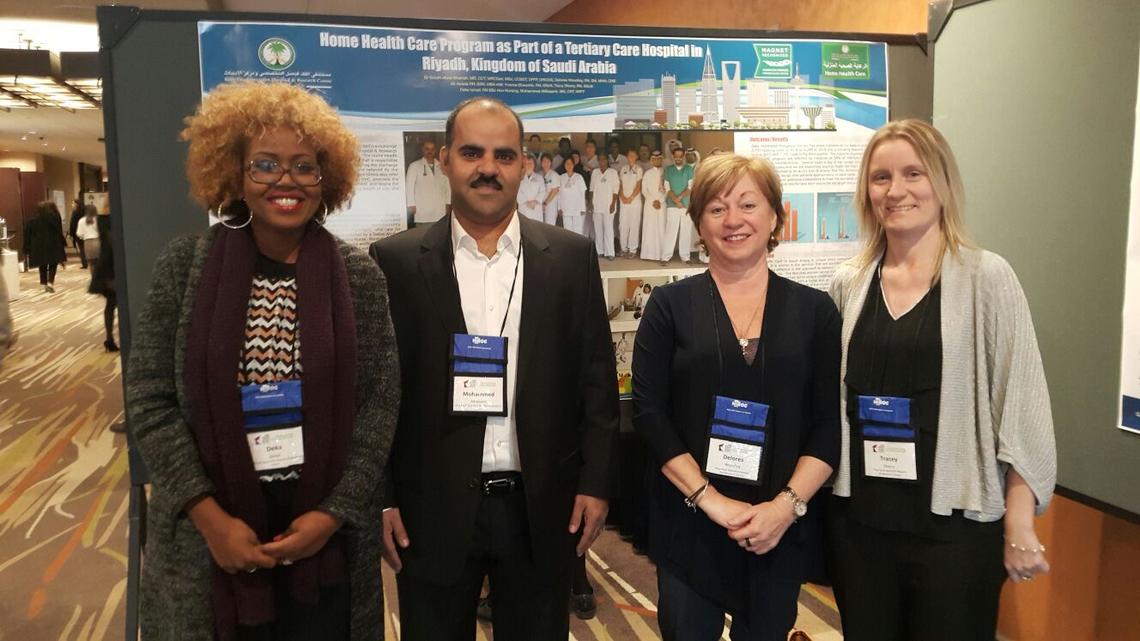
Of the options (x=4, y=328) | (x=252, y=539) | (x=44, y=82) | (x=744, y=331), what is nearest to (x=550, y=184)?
(x=744, y=331)

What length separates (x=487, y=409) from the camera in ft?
5.31

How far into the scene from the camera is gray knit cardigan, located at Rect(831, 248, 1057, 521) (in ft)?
5.18

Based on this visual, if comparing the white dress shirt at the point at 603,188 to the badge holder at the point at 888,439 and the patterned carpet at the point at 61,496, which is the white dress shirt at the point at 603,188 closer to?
the badge holder at the point at 888,439

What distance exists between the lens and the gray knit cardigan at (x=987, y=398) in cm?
158

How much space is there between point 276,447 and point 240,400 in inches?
4.4

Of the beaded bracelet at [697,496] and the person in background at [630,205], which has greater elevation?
the person in background at [630,205]

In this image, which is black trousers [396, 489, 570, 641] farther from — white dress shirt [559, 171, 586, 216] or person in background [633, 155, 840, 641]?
white dress shirt [559, 171, 586, 216]

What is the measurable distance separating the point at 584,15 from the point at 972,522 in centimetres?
592

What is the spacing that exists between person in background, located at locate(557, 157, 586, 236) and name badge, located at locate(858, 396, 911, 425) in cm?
109

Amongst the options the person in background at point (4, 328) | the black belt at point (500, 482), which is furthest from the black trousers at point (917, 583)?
the person in background at point (4, 328)

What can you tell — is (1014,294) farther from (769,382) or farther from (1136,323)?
(1136,323)

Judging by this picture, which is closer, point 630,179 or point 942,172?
point 942,172

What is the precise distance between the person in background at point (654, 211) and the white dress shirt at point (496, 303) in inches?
34.4

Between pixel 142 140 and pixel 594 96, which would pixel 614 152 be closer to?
pixel 594 96
